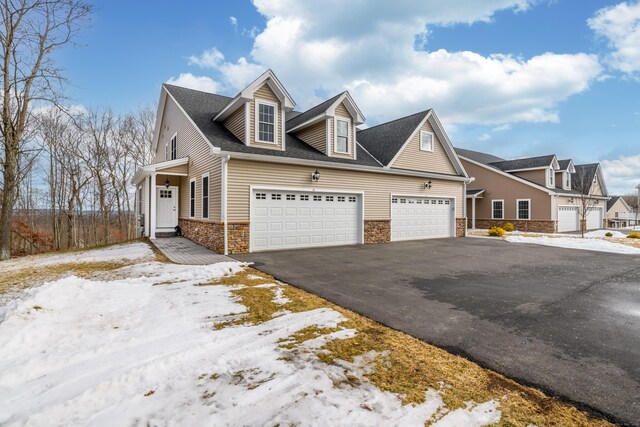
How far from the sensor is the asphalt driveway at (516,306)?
9.48ft

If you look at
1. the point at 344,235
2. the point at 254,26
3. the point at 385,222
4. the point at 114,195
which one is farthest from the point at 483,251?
the point at 114,195

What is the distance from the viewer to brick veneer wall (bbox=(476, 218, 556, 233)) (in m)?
21.8

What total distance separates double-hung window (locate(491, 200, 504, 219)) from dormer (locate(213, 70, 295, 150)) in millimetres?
20251

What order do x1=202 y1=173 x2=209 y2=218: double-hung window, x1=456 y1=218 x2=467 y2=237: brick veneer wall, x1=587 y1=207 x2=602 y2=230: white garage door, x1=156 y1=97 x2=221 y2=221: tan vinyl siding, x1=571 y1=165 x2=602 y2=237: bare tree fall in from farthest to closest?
x1=587 y1=207 x2=602 y2=230: white garage door < x1=571 y1=165 x2=602 y2=237: bare tree < x1=456 y1=218 x2=467 y2=237: brick veneer wall < x1=202 y1=173 x2=209 y2=218: double-hung window < x1=156 y1=97 x2=221 y2=221: tan vinyl siding

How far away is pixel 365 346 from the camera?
3373mm

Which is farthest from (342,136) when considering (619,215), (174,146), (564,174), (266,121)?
(619,215)

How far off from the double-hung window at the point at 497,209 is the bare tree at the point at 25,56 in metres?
28.6

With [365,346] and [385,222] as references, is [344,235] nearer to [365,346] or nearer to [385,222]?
[385,222]

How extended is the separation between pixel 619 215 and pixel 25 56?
179 feet

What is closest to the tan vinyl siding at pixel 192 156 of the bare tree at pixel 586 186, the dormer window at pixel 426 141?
the dormer window at pixel 426 141

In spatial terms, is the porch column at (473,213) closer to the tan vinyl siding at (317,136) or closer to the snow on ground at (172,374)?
the tan vinyl siding at (317,136)

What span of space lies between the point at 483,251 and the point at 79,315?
1224 cm

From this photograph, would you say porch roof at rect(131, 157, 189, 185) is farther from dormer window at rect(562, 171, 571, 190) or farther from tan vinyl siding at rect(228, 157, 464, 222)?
dormer window at rect(562, 171, 571, 190)

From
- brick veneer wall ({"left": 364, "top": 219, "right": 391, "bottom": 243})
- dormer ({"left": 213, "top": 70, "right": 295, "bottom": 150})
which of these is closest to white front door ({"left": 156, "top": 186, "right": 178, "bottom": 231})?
dormer ({"left": 213, "top": 70, "right": 295, "bottom": 150})
